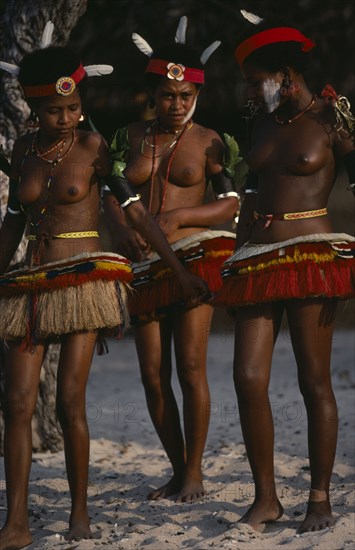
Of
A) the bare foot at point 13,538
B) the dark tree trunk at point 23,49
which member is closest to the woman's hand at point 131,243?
the dark tree trunk at point 23,49

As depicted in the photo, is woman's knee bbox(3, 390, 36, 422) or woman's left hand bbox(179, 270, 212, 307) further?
woman's left hand bbox(179, 270, 212, 307)

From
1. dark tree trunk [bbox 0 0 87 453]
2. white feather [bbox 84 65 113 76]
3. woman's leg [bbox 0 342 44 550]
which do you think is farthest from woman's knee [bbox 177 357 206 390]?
white feather [bbox 84 65 113 76]

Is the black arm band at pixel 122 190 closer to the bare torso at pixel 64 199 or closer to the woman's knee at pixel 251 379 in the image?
the bare torso at pixel 64 199

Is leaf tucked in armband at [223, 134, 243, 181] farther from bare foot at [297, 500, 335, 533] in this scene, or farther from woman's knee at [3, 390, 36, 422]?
bare foot at [297, 500, 335, 533]

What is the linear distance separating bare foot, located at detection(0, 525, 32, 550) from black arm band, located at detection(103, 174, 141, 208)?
145 cm

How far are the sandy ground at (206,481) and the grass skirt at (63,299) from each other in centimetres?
89

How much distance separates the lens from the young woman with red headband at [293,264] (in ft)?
14.5

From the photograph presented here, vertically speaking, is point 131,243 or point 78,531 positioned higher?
point 131,243

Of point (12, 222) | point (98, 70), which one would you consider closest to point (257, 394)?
point (12, 222)

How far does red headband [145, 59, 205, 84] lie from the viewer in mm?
5094

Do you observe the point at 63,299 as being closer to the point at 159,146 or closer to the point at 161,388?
the point at 161,388

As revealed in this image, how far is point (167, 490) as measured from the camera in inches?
209

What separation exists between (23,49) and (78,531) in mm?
2902

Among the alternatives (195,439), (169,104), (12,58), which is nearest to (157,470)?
(195,439)
